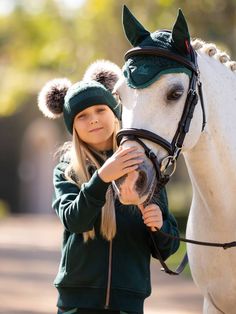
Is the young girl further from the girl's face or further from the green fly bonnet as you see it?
the green fly bonnet

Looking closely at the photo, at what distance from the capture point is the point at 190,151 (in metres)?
4.86

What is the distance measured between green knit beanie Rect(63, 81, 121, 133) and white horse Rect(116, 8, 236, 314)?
0.31 m

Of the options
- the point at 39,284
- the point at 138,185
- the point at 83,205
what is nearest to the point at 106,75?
the point at 83,205

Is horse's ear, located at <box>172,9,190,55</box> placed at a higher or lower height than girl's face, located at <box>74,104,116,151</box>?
higher

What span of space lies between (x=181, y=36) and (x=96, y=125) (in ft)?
2.25

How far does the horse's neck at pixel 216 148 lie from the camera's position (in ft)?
15.9

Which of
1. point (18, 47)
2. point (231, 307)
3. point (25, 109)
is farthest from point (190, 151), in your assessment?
point (18, 47)

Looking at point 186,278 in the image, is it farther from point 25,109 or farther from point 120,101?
point 25,109

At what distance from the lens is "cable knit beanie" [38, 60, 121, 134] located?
16.2 ft

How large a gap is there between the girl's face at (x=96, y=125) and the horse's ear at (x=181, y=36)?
574 millimetres

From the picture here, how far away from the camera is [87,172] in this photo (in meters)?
4.88

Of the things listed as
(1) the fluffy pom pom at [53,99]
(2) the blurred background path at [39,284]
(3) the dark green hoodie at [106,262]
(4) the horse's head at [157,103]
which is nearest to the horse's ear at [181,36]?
(4) the horse's head at [157,103]

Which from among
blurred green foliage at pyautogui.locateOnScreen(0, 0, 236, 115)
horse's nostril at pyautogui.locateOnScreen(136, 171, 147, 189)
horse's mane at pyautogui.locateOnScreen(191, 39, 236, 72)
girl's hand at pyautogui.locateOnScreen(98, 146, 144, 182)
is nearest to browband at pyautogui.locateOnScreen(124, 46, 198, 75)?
horse's mane at pyautogui.locateOnScreen(191, 39, 236, 72)

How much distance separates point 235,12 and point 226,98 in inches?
528
